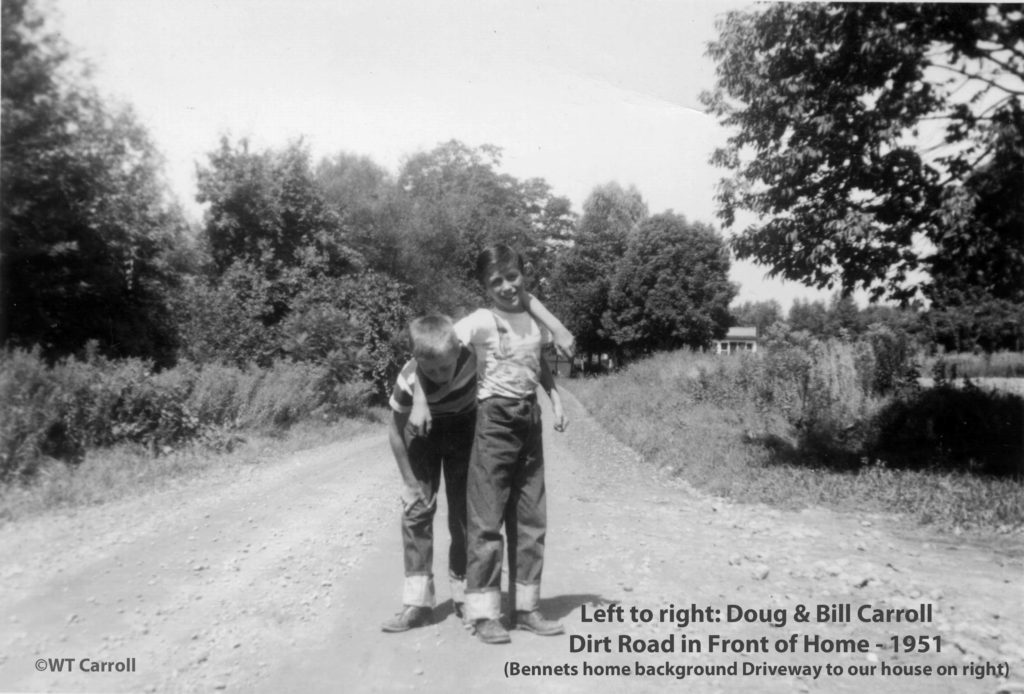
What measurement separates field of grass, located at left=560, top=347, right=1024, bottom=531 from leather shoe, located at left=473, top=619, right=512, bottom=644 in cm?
471

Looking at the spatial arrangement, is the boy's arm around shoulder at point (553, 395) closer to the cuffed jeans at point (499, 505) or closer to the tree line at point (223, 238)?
the cuffed jeans at point (499, 505)

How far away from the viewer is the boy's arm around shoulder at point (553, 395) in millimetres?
3488

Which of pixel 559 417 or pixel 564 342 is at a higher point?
pixel 564 342

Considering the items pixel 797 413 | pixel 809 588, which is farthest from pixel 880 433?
pixel 809 588

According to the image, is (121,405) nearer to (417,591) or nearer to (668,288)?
(417,591)

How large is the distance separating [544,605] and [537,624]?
430mm

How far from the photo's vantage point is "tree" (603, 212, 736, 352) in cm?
4094

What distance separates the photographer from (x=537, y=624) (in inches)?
131

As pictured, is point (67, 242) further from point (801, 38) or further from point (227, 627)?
point (801, 38)

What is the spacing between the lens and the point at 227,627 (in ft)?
11.4

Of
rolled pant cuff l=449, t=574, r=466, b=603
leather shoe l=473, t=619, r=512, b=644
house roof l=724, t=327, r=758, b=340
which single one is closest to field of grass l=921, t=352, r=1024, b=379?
rolled pant cuff l=449, t=574, r=466, b=603

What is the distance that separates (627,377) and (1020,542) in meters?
21.7

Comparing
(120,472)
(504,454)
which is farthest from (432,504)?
(120,472)

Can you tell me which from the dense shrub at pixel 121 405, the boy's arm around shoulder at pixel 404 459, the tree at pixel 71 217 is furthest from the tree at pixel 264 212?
the boy's arm around shoulder at pixel 404 459
